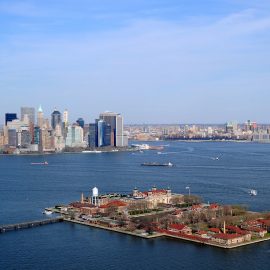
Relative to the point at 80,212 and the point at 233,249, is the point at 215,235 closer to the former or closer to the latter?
the point at 233,249

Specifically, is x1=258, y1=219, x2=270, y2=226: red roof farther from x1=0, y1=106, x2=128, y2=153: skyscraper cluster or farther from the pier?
x1=0, y1=106, x2=128, y2=153: skyscraper cluster

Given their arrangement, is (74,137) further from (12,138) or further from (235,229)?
(235,229)

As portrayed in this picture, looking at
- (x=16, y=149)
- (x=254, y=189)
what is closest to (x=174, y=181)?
(x=254, y=189)

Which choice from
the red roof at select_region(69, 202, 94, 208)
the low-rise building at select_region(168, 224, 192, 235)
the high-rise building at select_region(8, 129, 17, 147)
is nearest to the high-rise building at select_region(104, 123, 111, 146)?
the high-rise building at select_region(8, 129, 17, 147)

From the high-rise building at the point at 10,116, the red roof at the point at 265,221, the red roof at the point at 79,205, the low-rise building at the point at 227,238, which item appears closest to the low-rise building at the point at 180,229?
the low-rise building at the point at 227,238

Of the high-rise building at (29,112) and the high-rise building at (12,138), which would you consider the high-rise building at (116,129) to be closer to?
the high-rise building at (12,138)

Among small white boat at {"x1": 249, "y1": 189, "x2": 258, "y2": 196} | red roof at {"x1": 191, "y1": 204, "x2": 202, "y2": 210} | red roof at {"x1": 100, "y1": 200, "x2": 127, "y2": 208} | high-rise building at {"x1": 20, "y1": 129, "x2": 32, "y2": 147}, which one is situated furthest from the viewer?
high-rise building at {"x1": 20, "y1": 129, "x2": 32, "y2": 147}
